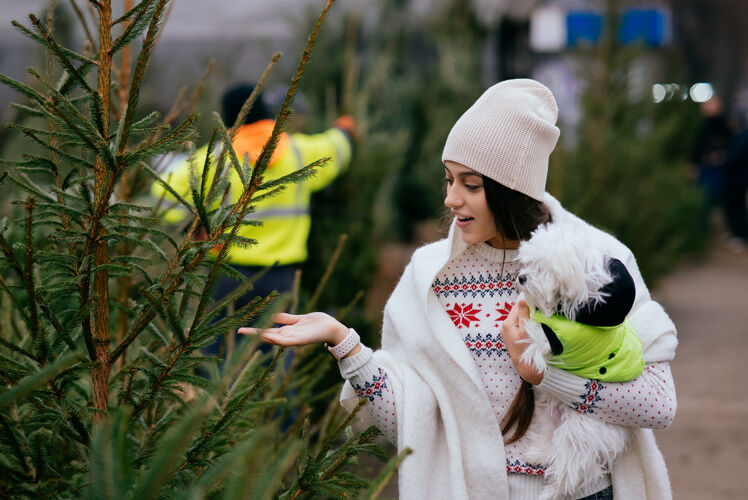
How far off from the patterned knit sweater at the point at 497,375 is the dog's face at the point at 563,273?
182 millimetres

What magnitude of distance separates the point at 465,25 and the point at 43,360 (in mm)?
11304

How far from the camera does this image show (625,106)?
9016 mm

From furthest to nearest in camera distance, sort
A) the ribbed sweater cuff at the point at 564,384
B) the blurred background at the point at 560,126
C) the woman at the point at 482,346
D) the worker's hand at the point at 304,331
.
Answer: the blurred background at the point at 560,126 → the woman at the point at 482,346 → the ribbed sweater cuff at the point at 564,384 → the worker's hand at the point at 304,331

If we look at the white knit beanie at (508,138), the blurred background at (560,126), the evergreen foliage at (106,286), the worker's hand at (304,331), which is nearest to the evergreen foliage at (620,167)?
the blurred background at (560,126)

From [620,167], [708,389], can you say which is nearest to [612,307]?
[708,389]

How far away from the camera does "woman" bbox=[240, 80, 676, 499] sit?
82.0 inches

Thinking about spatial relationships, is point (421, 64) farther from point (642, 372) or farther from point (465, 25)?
point (642, 372)

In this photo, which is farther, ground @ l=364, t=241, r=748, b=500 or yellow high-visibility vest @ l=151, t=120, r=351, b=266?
ground @ l=364, t=241, r=748, b=500

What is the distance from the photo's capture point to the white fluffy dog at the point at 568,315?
1.88 metres

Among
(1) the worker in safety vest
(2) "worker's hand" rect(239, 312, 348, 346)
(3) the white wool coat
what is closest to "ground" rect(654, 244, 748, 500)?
(1) the worker in safety vest

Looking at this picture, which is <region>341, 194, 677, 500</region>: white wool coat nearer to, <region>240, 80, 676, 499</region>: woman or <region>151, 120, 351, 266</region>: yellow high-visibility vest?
<region>240, 80, 676, 499</region>: woman

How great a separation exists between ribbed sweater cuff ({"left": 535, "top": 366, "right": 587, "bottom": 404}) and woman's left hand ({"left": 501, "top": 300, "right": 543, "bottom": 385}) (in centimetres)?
2

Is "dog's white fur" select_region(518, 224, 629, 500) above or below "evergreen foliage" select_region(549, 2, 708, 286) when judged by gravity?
above

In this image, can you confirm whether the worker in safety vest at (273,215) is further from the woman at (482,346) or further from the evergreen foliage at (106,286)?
the evergreen foliage at (106,286)
